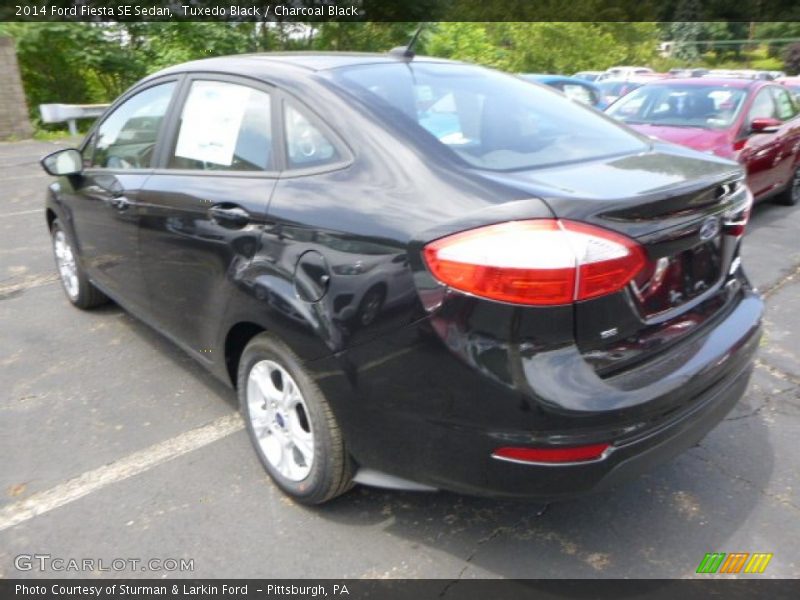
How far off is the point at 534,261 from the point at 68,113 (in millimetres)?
14771

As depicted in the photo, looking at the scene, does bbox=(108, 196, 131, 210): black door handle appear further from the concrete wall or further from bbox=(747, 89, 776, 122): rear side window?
the concrete wall

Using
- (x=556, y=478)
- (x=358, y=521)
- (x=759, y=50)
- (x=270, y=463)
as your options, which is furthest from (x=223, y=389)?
(x=759, y=50)

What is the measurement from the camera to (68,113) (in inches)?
558

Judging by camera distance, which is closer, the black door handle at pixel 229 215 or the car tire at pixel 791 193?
the black door handle at pixel 229 215

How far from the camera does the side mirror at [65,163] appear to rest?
4.01 metres

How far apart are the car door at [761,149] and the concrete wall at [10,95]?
1344 cm

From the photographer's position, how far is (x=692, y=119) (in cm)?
686

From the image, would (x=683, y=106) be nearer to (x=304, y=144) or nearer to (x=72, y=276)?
(x=304, y=144)

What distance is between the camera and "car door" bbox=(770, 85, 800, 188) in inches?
289

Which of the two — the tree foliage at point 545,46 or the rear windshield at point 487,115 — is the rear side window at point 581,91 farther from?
the tree foliage at point 545,46

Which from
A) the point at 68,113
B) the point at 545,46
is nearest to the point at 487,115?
the point at 68,113

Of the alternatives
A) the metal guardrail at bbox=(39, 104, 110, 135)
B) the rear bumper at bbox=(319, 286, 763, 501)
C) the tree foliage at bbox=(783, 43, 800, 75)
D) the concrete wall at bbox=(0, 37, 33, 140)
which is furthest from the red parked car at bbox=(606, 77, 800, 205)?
the tree foliage at bbox=(783, 43, 800, 75)

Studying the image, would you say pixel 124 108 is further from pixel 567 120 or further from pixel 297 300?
pixel 567 120

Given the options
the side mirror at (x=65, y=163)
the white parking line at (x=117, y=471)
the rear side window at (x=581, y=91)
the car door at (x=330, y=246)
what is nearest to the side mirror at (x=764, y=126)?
the car door at (x=330, y=246)
